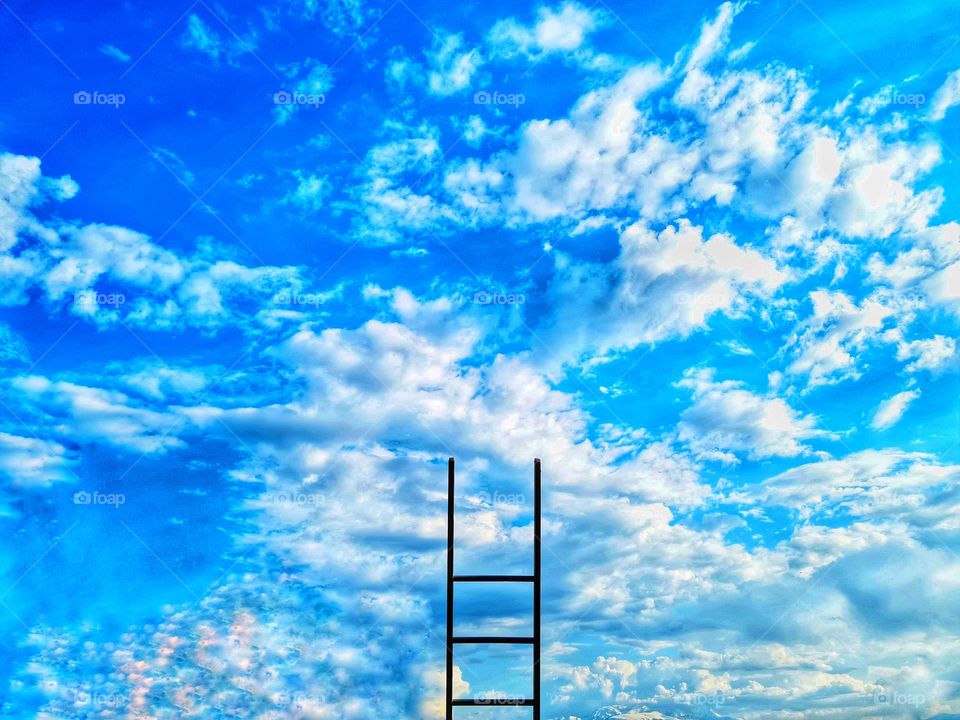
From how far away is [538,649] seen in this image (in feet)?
45.3

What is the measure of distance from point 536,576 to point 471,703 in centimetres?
180

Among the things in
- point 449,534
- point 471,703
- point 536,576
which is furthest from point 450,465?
point 471,703

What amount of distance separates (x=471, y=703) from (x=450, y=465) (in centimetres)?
303

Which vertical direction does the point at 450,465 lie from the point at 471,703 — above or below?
above

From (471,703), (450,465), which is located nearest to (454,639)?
(471,703)

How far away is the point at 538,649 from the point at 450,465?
8.59 ft

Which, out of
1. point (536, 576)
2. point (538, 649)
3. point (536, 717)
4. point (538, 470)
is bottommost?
point (536, 717)

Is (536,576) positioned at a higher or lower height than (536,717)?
higher

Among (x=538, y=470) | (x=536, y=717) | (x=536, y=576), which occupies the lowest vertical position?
(x=536, y=717)

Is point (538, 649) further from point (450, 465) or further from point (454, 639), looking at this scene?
point (450, 465)

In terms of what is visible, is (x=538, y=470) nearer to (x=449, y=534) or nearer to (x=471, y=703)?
(x=449, y=534)

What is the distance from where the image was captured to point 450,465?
1386 centimetres

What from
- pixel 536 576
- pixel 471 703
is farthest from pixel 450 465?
pixel 471 703

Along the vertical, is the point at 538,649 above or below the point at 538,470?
below
